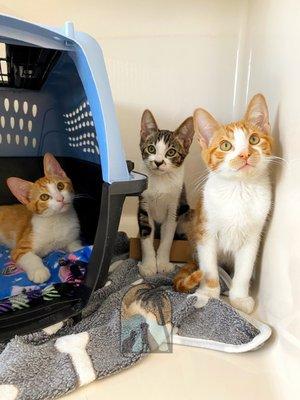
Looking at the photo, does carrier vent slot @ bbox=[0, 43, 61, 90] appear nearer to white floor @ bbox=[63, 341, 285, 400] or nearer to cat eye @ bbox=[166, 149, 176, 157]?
cat eye @ bbox=[166, 149, 176, 157]

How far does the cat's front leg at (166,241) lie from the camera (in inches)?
43.9

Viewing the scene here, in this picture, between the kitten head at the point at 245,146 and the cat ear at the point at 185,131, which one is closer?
the kitten head at the point at 245,146

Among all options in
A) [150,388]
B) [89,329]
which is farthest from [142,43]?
[150,388]

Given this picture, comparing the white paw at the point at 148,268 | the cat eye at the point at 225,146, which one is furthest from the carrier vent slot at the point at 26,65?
the white paw at the point at 148,268

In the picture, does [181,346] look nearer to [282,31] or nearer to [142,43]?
[282,31]

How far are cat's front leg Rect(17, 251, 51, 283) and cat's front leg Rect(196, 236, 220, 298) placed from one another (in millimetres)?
434

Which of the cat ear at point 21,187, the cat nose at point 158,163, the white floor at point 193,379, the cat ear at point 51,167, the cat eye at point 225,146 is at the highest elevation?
the cat eye at point 225,146

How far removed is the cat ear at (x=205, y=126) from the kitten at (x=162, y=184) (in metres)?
0.21

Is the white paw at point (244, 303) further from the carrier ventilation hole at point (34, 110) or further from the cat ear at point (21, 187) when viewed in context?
the carrier ventilation hole at point (34, 110)

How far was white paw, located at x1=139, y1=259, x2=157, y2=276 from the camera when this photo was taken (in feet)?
3.45

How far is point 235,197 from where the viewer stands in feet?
2.79

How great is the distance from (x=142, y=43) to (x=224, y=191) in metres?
0.70

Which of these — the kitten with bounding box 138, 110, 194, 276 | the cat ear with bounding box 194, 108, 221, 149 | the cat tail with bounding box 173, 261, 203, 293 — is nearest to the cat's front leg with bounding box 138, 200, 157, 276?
the kitten with bounding box 138, 110, 194, 276

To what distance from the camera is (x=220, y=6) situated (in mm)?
1241
